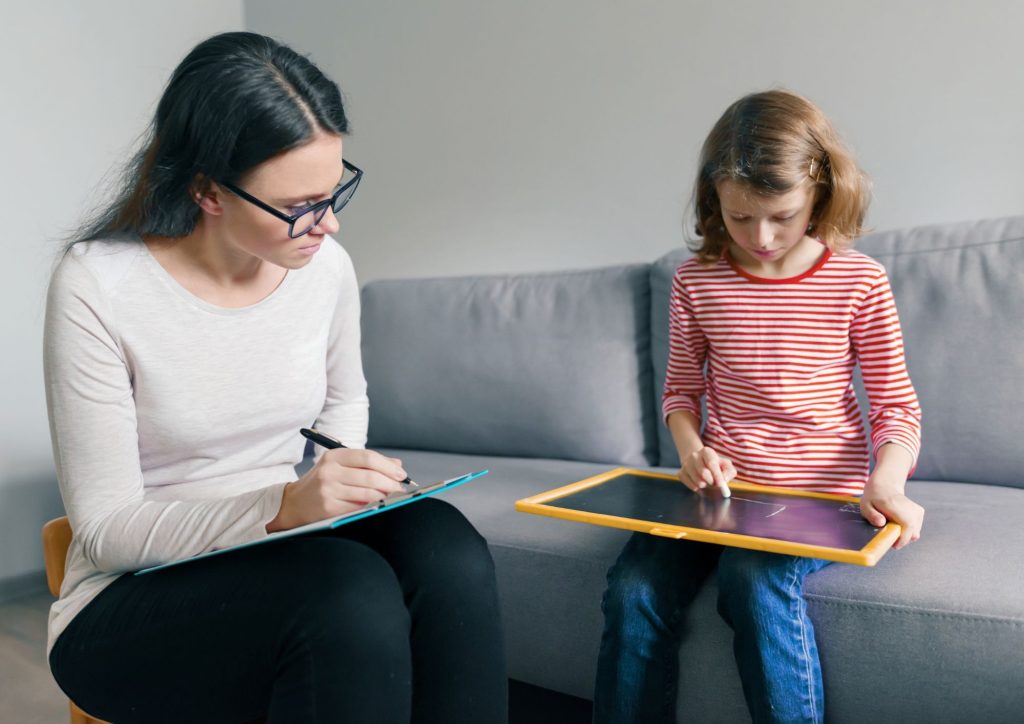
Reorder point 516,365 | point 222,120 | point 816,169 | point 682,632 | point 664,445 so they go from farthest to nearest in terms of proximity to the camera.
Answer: point 516,365, point 664,445, point 816,169, point 682,632, point 222,120

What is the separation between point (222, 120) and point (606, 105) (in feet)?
4.56

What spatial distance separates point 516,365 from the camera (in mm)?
1933

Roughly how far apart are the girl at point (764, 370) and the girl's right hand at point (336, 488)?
407 millimetres

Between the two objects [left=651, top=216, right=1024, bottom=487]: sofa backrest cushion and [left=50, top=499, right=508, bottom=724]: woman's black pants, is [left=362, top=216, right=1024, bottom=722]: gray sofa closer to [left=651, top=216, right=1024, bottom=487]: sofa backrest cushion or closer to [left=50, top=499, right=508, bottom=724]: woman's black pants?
[left=651, top=216, right=1024, bottom=487]: sofa backrest cushion

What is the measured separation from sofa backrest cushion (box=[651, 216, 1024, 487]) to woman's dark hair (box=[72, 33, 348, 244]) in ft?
3.48

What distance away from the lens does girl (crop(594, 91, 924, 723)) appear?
3.65ft

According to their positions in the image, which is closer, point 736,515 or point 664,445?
point 736,515

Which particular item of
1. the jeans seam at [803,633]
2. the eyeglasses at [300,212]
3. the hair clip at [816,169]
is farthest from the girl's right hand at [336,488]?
the hair clip at [816,169]

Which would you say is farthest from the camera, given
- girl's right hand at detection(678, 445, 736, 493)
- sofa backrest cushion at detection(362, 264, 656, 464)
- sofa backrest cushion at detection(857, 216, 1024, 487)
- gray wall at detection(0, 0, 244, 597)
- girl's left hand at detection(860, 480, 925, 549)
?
gray wall at detection(0, 0, 244, 597)

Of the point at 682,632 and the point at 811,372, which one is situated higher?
the point at 811,372

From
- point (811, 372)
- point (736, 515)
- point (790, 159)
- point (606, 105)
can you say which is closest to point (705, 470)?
point (736, 515)

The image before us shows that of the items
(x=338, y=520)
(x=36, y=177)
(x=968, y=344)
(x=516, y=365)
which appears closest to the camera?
(x=338, y=520)

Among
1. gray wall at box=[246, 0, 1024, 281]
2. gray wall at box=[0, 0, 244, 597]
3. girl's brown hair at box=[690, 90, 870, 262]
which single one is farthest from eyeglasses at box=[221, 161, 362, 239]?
gray wall at box=[0, 0, 244, 597]

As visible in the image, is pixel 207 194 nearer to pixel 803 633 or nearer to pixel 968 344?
pixel 803 633
